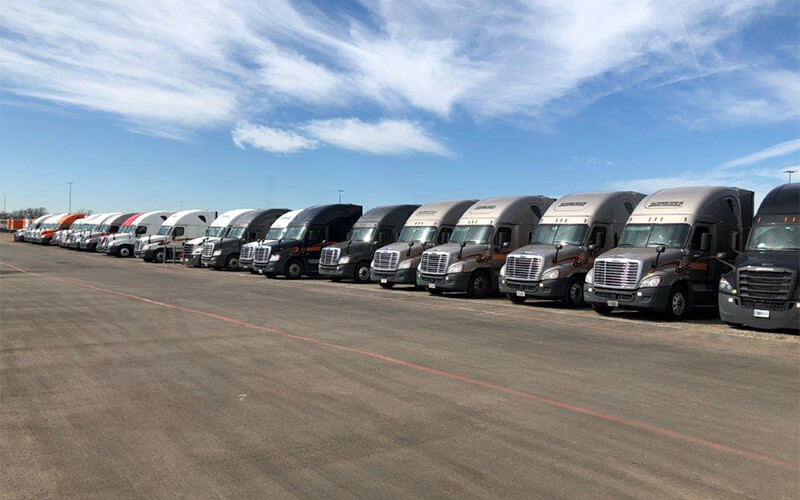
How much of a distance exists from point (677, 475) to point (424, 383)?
3.21m

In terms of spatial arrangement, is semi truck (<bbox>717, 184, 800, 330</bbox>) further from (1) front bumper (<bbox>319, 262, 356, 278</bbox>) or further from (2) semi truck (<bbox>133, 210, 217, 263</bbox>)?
(2) semi truck (<bbox>133, 210, 217, 263</bbox>)

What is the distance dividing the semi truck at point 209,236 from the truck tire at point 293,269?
727cm

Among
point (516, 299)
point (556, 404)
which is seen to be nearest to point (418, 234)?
point (516, 299)

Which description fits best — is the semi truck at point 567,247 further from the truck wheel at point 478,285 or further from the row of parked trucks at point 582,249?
the truck wheel at point 478,285

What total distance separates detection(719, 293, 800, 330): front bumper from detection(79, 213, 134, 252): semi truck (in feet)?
142

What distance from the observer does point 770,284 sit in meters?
12.2

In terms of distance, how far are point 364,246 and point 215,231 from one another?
41.1ft

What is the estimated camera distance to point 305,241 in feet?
90.1

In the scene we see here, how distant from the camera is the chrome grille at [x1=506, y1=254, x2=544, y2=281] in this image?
16797mm

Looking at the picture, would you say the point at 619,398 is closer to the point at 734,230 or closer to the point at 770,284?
the point at 770,284

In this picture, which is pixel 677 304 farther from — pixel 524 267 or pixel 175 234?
pixel 175 234

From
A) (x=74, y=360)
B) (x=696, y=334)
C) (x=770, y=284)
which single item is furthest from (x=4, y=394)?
(x=770, y=284)

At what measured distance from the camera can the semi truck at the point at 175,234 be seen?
37219 mm

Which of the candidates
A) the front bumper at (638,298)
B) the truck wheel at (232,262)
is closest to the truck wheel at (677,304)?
the front bumper at (638,298)
